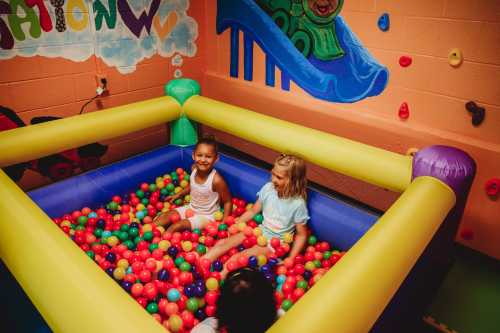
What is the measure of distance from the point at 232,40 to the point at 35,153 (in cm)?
182

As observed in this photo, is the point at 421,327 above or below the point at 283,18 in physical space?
below

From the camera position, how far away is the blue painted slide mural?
2.59 m

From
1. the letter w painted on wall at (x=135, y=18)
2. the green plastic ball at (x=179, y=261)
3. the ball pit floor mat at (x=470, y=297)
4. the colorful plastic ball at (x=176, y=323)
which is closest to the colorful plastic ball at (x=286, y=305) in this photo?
the colorful plastic ball at (x=176, y=323)

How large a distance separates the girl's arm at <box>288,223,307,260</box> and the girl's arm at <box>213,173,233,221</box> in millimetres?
490

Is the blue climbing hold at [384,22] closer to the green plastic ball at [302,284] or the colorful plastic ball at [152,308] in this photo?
the green plastic ball at [302,284]

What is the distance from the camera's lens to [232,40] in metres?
3.31

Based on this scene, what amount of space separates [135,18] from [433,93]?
2.20 metres

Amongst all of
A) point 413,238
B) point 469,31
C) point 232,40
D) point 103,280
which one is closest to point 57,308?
point 103,280

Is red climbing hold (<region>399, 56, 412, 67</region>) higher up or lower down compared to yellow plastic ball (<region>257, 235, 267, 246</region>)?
higher up

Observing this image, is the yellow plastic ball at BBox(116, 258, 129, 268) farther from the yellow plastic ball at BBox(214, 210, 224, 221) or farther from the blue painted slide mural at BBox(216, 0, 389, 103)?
the blue painted slide mural at BBox(216, 0, 389, 103)

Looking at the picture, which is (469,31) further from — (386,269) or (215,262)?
(215,262)

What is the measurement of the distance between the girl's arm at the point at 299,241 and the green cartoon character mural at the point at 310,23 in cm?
122

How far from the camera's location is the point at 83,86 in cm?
289

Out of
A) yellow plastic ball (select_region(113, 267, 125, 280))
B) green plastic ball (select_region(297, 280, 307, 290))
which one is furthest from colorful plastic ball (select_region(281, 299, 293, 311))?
yellow plastic ball (select_region(113, 267, 125, 280))
